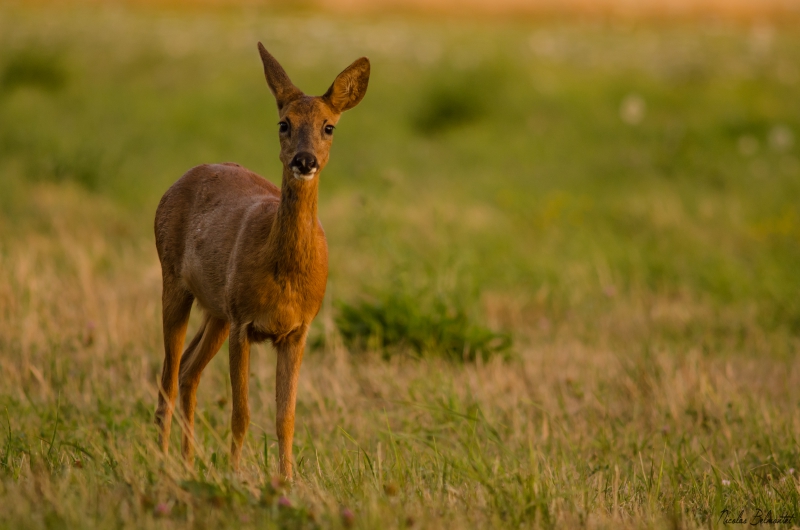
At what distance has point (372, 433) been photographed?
4.91 m

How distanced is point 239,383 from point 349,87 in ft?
4.58

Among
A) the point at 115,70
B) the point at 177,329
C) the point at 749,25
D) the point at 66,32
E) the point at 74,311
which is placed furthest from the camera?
the point at 749,25

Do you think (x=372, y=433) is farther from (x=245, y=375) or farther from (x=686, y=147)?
(x=686, y=147)

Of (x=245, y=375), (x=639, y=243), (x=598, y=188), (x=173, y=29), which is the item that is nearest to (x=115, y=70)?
(x=173, y=29)

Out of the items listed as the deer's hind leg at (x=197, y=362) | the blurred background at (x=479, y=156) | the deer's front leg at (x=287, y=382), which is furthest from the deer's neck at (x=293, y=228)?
the blurred background at (x=479, y=156)

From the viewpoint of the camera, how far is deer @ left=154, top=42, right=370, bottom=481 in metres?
4.01

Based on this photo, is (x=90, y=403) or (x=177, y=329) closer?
(x=177, y=329)

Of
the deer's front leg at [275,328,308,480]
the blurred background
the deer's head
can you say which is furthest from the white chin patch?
the blurred background

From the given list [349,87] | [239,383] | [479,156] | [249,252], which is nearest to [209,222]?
[249,252]

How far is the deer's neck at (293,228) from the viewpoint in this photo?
399 centimetres

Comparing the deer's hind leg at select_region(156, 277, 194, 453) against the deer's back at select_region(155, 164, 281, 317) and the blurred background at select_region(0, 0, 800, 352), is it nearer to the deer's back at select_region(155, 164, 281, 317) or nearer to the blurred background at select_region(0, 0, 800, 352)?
the deer's back at select_region(155, 164, 281, 317)

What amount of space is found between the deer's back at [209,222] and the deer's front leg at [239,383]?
0.23 meters

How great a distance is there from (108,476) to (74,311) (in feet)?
10.3

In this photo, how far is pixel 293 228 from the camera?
4.00m
